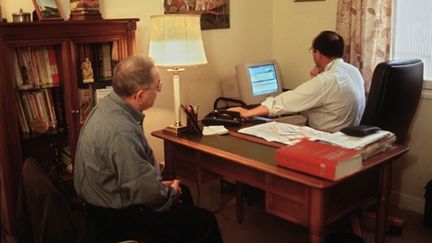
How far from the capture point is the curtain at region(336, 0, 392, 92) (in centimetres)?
317

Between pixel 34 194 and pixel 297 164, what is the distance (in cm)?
108

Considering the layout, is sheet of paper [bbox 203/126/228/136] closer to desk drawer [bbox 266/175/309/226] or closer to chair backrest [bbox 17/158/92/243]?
desk drawer [bbox 266/175/309/226]

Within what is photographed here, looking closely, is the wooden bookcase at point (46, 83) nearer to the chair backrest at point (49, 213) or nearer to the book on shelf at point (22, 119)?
the book on shelf at point (22, 119)

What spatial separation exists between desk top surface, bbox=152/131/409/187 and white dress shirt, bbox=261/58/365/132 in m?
0.46

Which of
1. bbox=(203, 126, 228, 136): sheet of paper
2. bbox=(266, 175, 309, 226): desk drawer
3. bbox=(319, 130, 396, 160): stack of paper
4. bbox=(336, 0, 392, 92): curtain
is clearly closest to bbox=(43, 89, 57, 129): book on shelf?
bbox=(203, 126, 228, 136): sheet of paper

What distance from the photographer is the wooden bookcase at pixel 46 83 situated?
219cm

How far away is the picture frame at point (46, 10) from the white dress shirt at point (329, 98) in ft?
4.27

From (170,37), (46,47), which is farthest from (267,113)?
(46,47)

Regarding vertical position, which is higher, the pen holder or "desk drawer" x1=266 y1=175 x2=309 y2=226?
the pen holder

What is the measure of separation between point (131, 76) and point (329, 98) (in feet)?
4.23

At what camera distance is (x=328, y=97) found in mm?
2756

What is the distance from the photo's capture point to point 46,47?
94.8 inches

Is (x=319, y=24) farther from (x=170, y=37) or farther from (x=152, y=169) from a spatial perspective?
(x=152, y=169)

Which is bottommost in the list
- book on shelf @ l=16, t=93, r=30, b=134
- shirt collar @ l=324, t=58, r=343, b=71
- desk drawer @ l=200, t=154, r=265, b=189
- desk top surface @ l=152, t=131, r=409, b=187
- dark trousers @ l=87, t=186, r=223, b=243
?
dark trousers @ l=87, t=186, r=223, b=243
